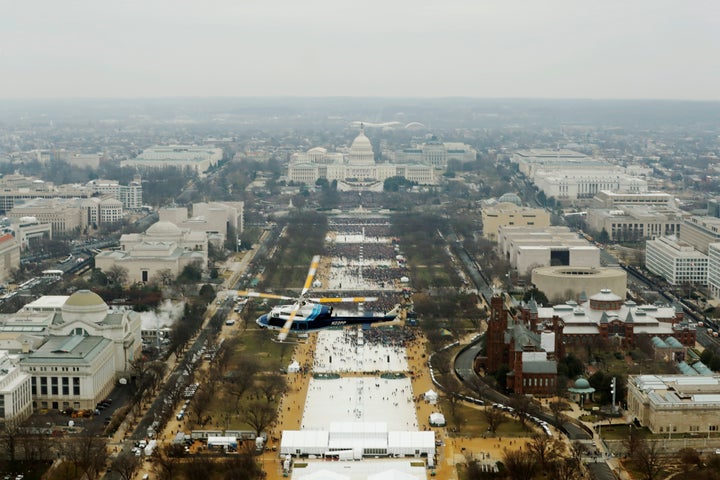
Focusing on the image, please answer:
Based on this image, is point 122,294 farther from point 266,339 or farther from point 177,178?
point 177,178

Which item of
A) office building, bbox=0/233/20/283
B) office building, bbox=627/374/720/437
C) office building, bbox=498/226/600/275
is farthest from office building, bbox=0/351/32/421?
office building, bbox=498/226/600/275

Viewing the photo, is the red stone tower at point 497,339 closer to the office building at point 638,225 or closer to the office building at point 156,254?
the office building at point 156,254

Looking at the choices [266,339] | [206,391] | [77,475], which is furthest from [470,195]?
[77,475]

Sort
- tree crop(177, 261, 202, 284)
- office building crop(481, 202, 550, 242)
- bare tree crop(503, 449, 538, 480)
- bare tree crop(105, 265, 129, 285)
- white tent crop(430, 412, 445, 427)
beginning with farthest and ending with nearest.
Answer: office building crop(481, 202, 550, 242) → tree crop(177, 261, 202, 284) → bare tree crop(105, 265, 129, 285) → white tent crop(430, 412, 445, 427) → bare tree crop(503, 449, 538, 480)

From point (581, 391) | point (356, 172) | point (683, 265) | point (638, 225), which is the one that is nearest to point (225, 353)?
point (581, 391)

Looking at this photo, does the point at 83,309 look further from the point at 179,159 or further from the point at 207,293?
the point at 179,159

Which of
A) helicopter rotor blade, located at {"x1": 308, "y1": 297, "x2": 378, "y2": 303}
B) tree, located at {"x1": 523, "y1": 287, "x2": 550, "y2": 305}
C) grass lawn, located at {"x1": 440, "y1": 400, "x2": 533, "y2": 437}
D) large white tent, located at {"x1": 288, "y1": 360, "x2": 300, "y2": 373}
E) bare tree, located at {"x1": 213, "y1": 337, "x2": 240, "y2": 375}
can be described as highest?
helicopter rotor blade, located at {"x1": 308, "y1": 297, "x2": 378, "y2": 303}

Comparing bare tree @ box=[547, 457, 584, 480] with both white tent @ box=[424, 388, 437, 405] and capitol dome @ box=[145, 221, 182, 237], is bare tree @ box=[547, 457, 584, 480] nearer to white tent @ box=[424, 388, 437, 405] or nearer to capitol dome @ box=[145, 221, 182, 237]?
white tent @ box=[424, 388, 437, 405]
